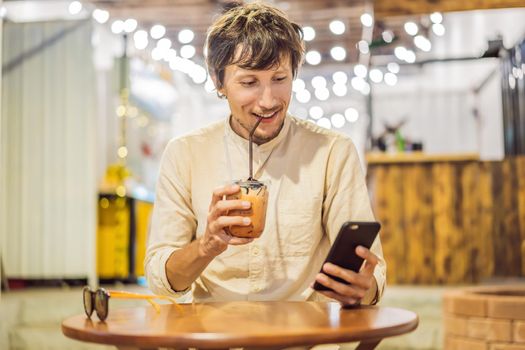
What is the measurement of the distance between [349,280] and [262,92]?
60 centimetres

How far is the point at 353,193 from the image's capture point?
7.16 ft

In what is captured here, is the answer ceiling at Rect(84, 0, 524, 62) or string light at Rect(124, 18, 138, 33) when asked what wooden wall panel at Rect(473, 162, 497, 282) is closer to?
ceiling at Rect(84, 0, 524, 62)

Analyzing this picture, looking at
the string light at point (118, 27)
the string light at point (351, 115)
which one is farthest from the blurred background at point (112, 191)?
the string light at point (351, 115)

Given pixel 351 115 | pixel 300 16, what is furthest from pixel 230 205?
pixel 351 115

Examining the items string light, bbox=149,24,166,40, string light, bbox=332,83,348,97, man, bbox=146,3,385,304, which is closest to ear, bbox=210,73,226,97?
man, bbox=146,3,385,304

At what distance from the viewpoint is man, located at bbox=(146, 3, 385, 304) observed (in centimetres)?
208

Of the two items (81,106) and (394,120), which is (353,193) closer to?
(81,106)

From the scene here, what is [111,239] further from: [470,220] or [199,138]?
[199,138]

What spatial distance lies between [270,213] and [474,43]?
10.1 meters

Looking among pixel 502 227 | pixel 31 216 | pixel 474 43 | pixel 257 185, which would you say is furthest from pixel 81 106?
pixel 474 43

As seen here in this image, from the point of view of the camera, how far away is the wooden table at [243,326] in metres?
1.38

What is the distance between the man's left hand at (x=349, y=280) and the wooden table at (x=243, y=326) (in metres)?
0.03

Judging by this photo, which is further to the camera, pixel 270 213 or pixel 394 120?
pixel 394 120

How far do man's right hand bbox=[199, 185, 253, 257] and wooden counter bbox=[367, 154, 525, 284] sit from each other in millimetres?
4971
